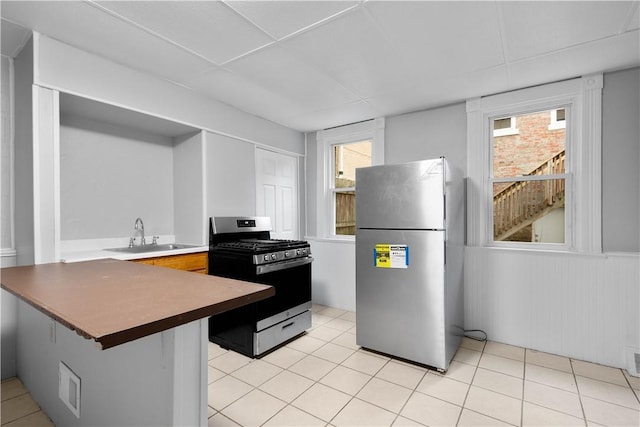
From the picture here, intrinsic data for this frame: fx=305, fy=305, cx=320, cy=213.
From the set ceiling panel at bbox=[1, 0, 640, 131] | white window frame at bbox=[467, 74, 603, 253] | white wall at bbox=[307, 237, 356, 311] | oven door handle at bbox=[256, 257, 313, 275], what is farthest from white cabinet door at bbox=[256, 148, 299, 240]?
white window frame at bbox=[467, 74, 603, 253]

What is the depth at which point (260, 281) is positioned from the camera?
9.00 ft

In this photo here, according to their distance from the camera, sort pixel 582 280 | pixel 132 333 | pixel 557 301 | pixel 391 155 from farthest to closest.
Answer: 1. pixel 391 155
2. pixel 557 301
3. pixel 582 280
4. pixel 132 333

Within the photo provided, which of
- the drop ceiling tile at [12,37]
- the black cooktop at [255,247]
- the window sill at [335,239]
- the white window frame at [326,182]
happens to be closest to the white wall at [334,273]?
the window sill at [335,239]

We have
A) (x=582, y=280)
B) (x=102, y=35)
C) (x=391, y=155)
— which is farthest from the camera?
(x=391, y=155)

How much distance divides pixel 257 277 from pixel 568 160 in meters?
3.00

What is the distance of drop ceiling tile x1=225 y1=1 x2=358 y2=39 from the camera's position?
1.74 meters

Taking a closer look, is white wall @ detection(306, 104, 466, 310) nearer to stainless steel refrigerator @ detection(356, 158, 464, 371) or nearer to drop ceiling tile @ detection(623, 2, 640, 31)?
stainless steel refrigerator @ detection(356, 158, 464, 371)

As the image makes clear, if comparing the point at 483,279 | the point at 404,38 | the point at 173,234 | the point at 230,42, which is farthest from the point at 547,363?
the point at 173,234

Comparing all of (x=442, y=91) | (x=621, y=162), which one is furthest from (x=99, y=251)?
(x=621, y=162)

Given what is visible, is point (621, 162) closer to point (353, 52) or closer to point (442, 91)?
point (442, 91)

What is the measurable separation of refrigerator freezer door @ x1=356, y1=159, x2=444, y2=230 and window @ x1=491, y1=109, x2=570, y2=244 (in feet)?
3.57

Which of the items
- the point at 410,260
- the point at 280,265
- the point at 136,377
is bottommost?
the point at 136,377

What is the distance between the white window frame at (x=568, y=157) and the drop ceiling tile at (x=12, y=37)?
12.0ft

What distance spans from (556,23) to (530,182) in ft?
5.00
